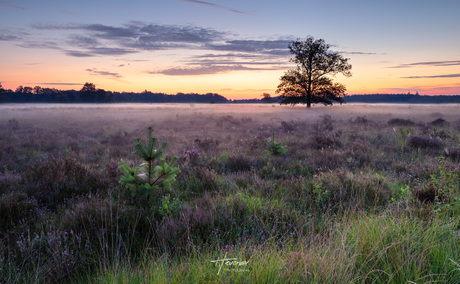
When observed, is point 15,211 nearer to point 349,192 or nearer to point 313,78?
point 349,192

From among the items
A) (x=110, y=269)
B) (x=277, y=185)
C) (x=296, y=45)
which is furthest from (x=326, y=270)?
(x=296, y=45)

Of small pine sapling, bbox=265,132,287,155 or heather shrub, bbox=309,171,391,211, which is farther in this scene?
small pine sapling, bbox=265,132,287,155

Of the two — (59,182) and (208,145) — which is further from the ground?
(208,145)

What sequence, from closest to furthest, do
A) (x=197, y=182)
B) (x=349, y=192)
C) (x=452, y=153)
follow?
1. (x=349, y=192)
2. (x=197, y=182)
3. (x=452, y=153)

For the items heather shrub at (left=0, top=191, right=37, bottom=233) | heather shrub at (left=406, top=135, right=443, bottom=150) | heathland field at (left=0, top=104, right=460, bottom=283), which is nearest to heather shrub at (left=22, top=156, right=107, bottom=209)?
heathland field at (left=0, top=104, right=460, bottom=283)

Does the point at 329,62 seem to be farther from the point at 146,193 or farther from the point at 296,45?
the point at 146,193

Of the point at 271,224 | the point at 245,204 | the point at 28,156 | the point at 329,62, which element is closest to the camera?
the point at 271,224

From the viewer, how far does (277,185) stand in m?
5.16

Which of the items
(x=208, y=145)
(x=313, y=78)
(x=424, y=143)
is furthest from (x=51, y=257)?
(x=313, y=78)

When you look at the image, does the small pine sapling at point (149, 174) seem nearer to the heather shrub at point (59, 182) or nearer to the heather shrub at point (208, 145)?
the heather shrub at point (59, 182)

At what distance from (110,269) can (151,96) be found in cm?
12178

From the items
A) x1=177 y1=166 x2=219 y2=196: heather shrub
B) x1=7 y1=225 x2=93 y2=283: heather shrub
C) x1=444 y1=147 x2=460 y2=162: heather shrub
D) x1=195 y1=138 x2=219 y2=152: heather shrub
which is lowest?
x1=7 y1=225 x2=93 y2=283: heather shrub

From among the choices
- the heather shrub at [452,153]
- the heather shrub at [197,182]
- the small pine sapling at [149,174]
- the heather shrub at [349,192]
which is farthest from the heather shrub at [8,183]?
the heather shrub at [452,153]

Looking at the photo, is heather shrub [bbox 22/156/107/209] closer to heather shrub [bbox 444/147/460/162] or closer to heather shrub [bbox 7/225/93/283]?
heather shrub [bbox 7/225/93/283]
